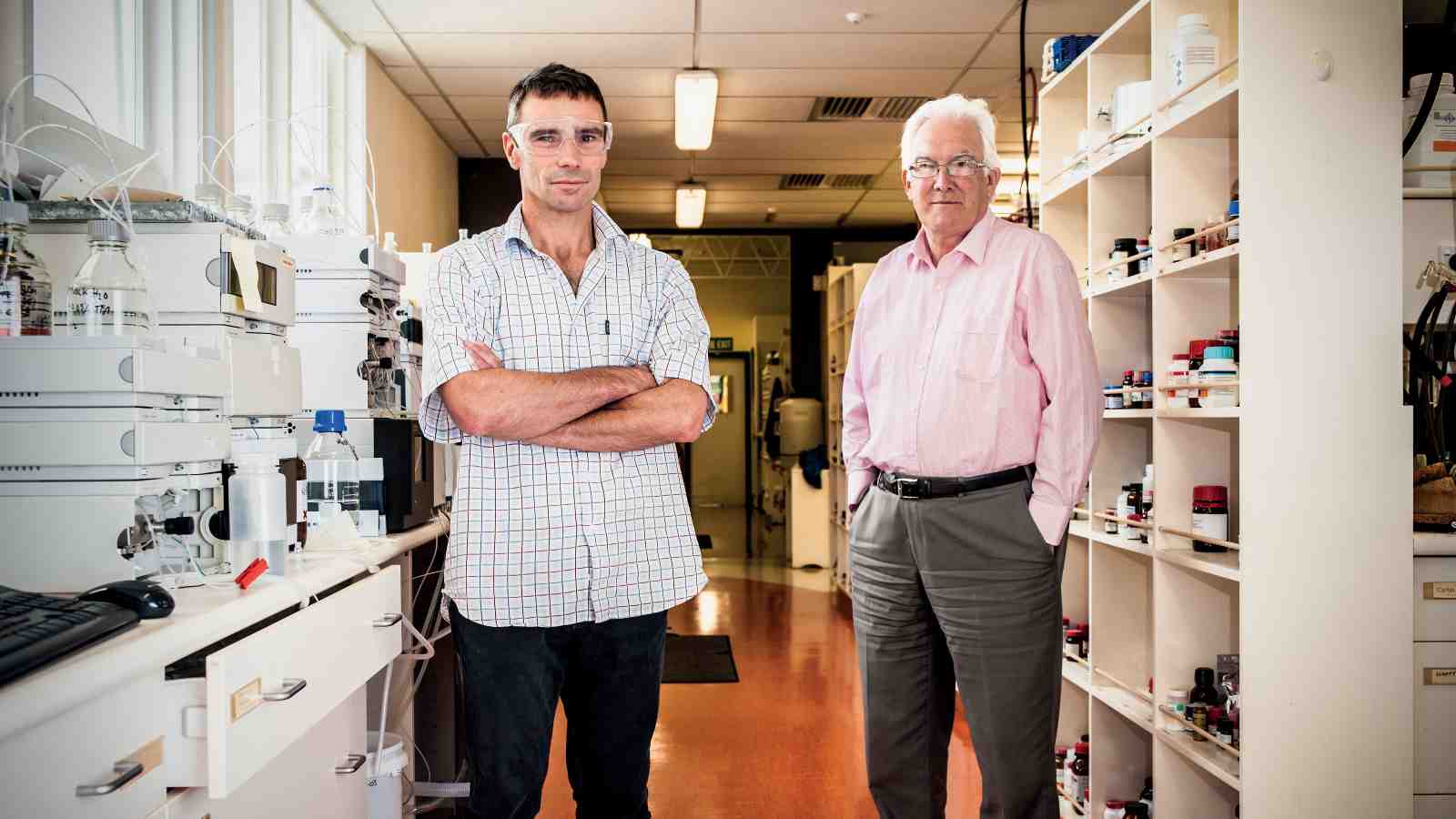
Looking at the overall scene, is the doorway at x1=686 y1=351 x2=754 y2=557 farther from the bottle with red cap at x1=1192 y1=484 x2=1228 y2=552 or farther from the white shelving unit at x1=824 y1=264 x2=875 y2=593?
the bottle with red cap at x1=1192 y1=484 x2=1228 y2=552

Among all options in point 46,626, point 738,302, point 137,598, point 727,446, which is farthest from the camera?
point 727,446

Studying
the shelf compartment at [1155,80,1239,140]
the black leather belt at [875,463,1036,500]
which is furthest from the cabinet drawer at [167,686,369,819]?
the shelf compartment at [1155,80,1239,140]

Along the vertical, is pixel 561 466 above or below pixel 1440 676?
above

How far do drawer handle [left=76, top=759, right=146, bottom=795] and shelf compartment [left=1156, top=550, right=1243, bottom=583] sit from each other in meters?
1.80

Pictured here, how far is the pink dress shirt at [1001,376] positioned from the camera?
199cm

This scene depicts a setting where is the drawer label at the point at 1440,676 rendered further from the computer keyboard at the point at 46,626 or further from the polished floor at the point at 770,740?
the computer keyboard at the point at 46,626

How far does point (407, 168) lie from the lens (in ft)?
18.1

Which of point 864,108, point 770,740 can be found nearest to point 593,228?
point 770,740

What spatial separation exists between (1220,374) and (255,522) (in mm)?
1801

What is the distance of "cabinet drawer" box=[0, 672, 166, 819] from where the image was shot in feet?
3.18

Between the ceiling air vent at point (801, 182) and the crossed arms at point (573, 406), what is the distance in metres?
5.95

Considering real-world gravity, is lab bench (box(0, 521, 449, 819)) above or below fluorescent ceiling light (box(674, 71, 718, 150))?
below

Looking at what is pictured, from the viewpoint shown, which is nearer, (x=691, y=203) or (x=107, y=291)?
(x=107, y=291)

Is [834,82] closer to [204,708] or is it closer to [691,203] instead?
[691,203]
